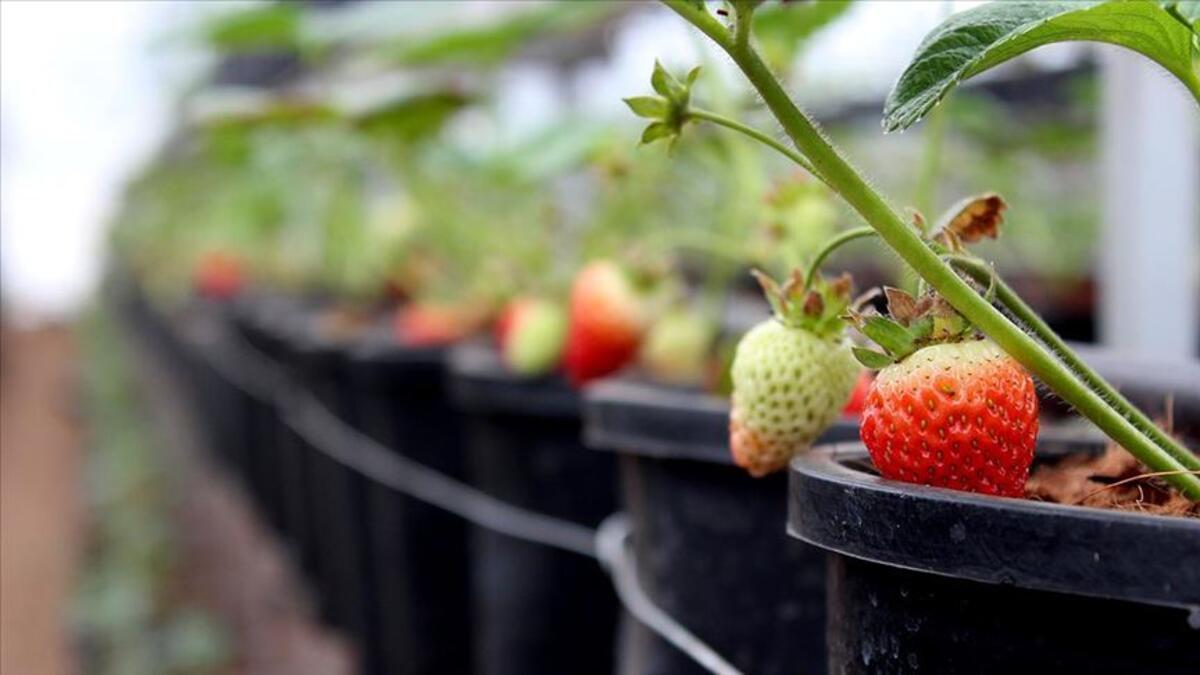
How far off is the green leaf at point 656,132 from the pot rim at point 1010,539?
Answer: 0.14 m

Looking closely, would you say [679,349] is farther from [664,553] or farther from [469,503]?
[469,503]

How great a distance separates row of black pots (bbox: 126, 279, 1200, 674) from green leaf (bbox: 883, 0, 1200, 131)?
14 centimetres

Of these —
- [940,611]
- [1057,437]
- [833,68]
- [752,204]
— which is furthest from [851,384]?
[833,68]

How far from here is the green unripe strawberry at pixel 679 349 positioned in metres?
1.38

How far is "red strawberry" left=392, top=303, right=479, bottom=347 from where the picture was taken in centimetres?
215

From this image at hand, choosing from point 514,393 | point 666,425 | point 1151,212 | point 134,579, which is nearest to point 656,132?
point 666,425

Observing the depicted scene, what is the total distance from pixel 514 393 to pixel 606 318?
19cm

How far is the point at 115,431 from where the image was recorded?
5734 mm

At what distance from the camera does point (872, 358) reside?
617 mm

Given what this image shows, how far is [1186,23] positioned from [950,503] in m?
0.19

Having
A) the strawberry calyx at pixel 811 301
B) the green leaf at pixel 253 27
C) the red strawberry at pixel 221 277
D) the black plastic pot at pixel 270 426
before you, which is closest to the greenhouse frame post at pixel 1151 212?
the strawberry calyx at pixel 811 301

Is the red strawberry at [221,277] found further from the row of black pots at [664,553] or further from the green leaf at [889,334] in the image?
the green leaf at [889,334]

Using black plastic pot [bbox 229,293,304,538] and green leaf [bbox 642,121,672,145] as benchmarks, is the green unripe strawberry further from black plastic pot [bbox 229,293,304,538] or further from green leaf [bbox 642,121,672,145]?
black plastic pot [bbox 229,293,304,538]

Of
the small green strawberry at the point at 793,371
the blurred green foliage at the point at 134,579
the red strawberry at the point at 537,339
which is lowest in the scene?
the blurred green foliage at the point at 134,579
